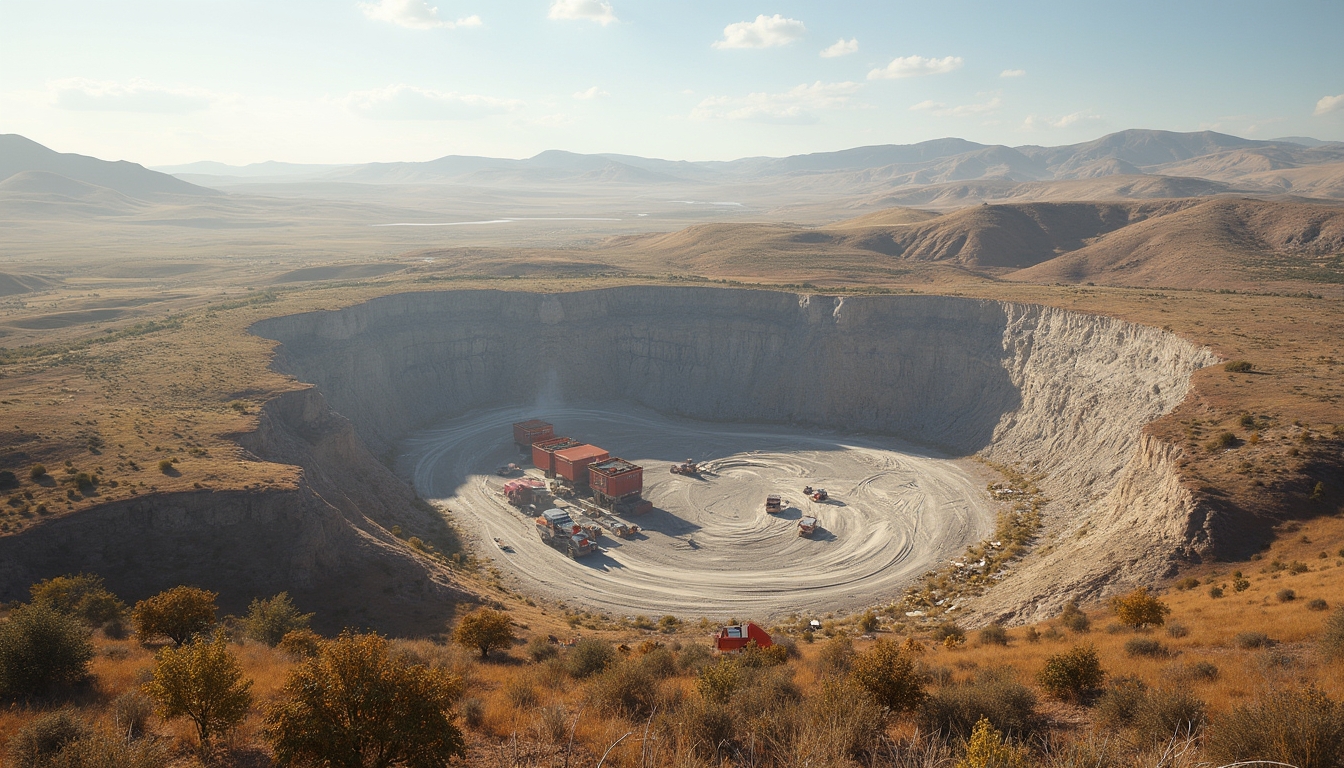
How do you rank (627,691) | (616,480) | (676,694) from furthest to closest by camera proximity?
(616,480) → (676,694) → (627,691)

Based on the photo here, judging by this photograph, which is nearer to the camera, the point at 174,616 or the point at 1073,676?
the point at 1073,676

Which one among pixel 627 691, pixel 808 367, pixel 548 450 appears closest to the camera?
pixel 627 691

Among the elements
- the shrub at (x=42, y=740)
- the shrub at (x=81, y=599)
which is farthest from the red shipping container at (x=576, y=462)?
the shrub at (x=42, y=740)

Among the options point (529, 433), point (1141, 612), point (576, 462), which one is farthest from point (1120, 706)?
point (529, 433)

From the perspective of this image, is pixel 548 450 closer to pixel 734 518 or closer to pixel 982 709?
pixel 734 518

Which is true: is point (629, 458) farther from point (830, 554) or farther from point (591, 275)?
point (591, 275)

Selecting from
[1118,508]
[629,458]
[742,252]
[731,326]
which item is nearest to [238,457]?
[629,458]

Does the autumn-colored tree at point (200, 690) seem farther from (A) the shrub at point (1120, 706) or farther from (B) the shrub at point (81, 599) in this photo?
(A) the shrub at point (1120, 706)

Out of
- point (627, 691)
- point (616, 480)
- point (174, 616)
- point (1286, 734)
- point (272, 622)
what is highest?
point (1286, 734)
